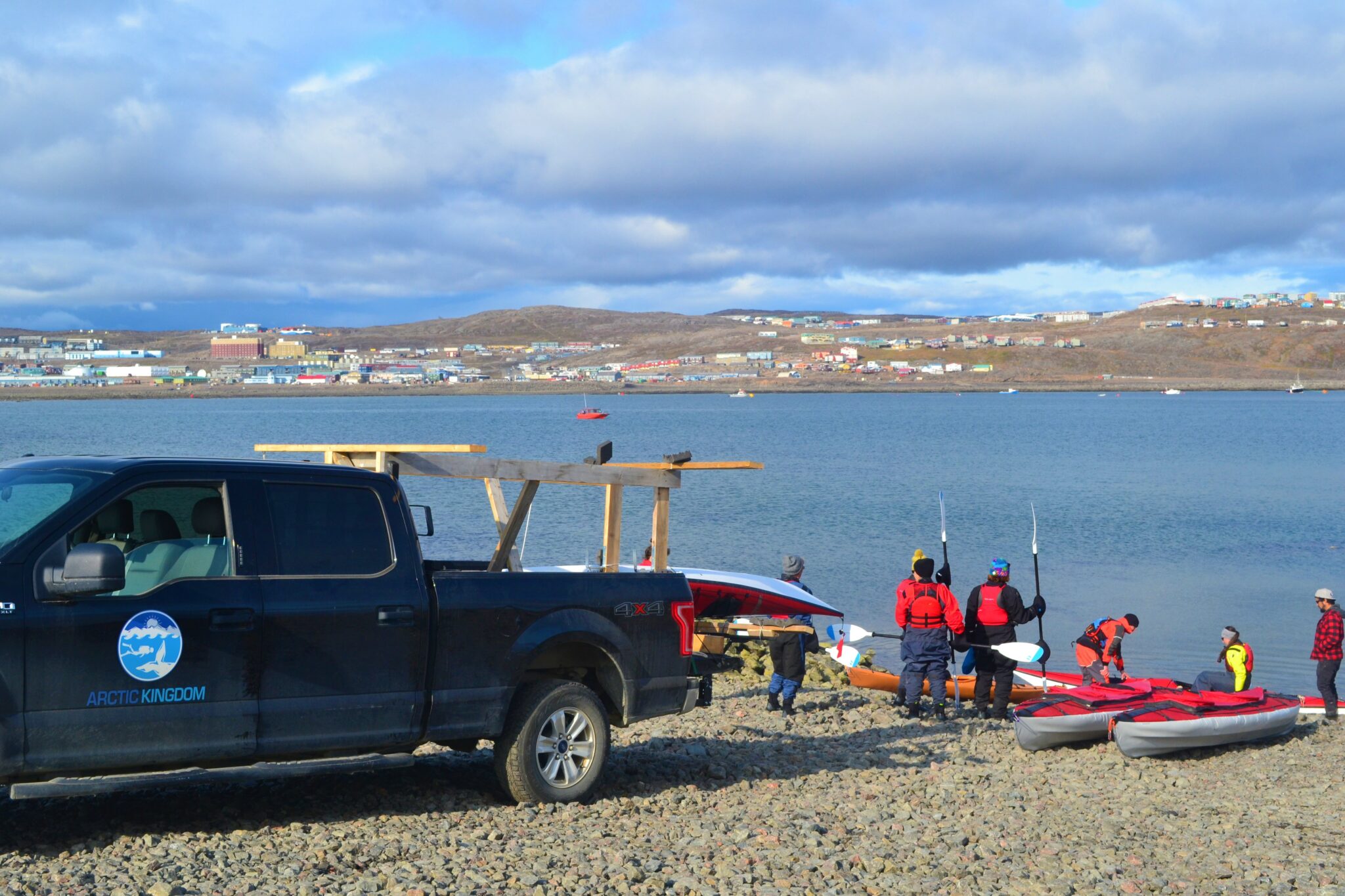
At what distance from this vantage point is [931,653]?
Result: 13.2 meters

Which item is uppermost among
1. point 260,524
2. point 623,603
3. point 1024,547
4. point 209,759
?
point 260,524

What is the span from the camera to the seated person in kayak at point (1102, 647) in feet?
51.0

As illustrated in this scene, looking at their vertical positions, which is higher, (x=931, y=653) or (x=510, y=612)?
(x=510, y=612)

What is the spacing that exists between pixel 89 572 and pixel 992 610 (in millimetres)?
10067

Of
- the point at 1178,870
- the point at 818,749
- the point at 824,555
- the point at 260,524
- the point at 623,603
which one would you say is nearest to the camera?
the point at 260,524

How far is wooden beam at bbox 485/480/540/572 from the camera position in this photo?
8.48 m

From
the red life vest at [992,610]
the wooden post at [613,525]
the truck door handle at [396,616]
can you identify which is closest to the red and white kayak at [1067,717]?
the red life vest at [992,610]

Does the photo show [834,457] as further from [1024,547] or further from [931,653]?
[931,653]

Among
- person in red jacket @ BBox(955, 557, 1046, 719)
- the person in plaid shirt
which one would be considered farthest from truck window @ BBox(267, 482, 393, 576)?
the person in plaid shirt

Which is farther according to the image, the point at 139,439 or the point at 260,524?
the point at 139,439

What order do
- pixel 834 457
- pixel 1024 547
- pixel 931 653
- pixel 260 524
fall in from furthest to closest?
pixel 834 457 < pixel 1024 547 < pixel 931 653 < pixel 260 524

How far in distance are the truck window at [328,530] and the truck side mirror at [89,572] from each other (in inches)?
39.5

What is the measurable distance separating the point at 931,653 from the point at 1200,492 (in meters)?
43.7

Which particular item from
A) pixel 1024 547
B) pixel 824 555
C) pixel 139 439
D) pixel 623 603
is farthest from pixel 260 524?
pixel 139 439
